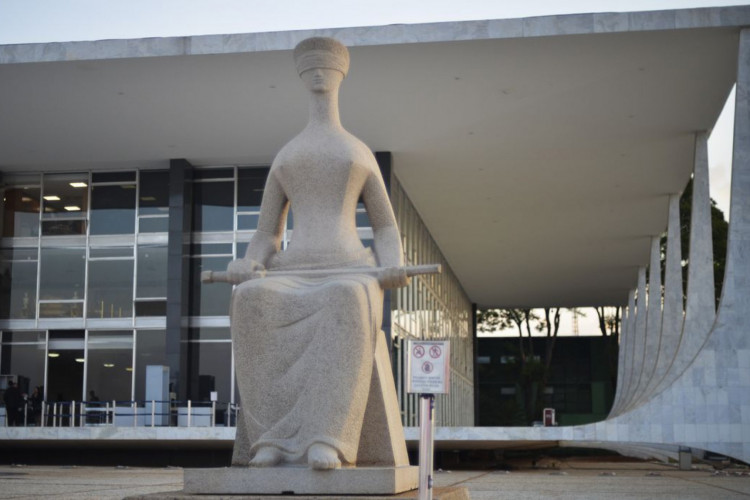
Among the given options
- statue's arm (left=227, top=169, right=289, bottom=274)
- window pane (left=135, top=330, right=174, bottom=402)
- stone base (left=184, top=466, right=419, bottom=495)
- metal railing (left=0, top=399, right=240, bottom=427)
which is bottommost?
metal railing (left=0, top=399, right=240, bottom=427)

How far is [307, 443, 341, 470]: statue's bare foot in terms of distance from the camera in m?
6.77

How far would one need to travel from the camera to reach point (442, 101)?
23.1m

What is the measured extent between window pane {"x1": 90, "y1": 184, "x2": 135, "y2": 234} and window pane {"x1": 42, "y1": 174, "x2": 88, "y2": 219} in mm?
332

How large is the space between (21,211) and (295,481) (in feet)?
82.7

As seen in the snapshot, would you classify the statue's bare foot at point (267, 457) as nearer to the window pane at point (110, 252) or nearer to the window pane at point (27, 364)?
the window pane at point (110, 252)

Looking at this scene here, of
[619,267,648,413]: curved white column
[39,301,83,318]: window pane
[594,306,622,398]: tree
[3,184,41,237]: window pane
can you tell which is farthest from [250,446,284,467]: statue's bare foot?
[594,306,622,398]: tree

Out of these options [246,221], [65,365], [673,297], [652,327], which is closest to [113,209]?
[246,221]

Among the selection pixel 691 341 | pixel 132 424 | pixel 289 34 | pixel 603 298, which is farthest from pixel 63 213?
pixel 603 298

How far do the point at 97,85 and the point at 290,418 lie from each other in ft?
55.9

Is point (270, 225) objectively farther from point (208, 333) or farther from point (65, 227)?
point (65, 227)

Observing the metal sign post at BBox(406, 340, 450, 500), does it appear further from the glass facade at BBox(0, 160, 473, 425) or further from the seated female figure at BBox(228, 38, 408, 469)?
the glass facade at BBox(0, 160, 473, 425)

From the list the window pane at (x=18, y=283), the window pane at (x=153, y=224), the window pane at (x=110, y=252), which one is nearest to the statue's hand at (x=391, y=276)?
the window pane at (x=153, y=224)

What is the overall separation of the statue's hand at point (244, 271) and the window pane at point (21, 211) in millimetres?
23803

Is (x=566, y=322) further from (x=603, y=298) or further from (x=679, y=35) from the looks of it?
(x=679, y=35)
